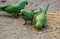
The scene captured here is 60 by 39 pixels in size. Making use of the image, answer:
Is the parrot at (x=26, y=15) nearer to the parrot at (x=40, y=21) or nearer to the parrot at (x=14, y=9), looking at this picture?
the parrot at (x=40, y=21)

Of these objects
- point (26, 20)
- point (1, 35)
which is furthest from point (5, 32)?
point (26, 20)

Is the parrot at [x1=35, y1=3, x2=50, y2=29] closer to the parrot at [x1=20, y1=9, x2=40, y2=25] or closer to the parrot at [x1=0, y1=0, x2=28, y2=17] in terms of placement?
the parrot at [x1=20, y1=9, x2=40, y2=25]

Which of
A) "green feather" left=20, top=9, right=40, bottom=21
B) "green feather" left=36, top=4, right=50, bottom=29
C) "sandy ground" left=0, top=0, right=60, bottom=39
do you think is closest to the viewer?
"sandy ground" left=0, top=0, right=60, bottom=39

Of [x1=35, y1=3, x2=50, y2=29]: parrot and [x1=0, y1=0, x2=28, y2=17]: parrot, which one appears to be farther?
[x1=0, y1=0, x2=28, y2=17]: parrot

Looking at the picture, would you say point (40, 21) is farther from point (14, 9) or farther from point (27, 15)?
point (14, 9)

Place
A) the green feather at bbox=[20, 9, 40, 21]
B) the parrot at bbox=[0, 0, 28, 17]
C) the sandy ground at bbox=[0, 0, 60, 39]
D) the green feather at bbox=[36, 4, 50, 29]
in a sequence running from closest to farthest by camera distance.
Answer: the sandy ground at bbox=[0, 0, 60, 39]
the green feather at bbox=[36, 4, 50, 29]
the green feather at bbox=[20, 9, 40, 21]
the parrot at bbox=[0, 0, 28, 17]

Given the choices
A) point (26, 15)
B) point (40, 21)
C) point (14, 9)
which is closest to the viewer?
point (40, 21)

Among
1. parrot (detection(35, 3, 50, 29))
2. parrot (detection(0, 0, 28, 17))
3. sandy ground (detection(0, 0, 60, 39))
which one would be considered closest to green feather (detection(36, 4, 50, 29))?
parrot (detection(35, 3, 50, 29))

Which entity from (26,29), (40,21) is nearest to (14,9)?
(26,29)

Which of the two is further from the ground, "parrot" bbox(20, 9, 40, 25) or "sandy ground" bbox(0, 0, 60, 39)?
"parrot" bbox(20, 9, 40, 25)

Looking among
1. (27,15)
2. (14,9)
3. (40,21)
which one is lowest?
(40,21)

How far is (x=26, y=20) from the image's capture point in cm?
395

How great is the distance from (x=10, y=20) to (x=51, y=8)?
1.07 meters

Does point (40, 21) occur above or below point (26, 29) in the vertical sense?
above
